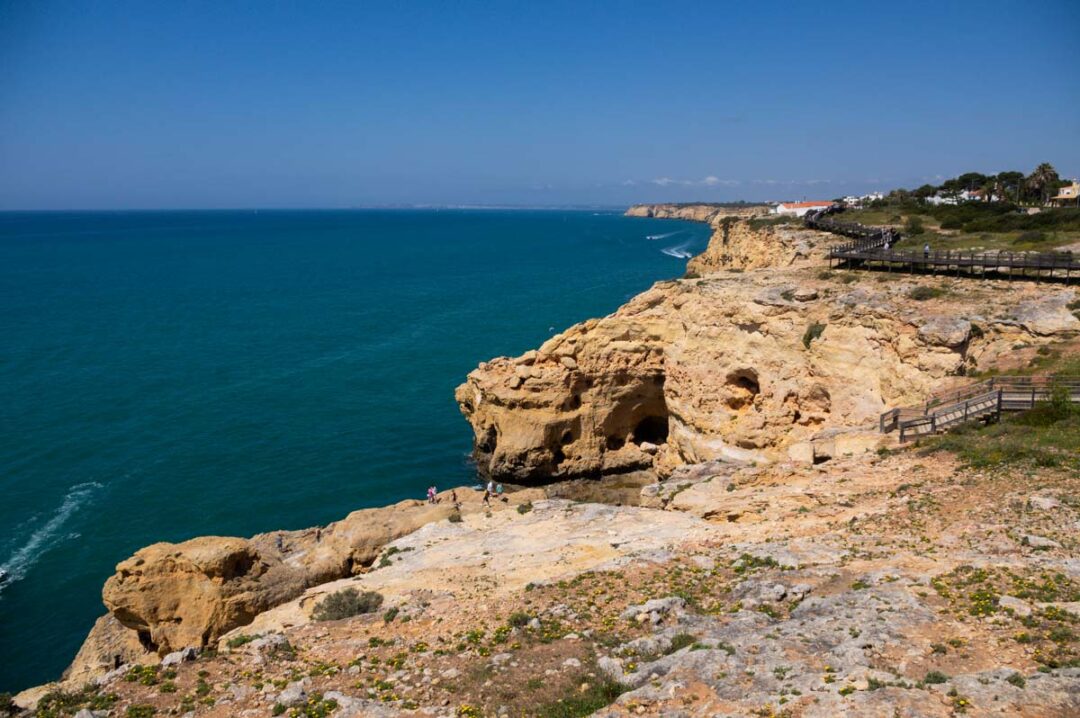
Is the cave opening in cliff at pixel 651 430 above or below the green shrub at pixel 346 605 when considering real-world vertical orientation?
below

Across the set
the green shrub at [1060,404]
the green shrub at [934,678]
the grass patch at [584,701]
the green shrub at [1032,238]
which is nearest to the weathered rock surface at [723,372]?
the green shrub at [1060,404]

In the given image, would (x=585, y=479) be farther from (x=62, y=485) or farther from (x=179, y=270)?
(x=179, y=270)

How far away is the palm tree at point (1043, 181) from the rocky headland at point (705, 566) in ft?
184

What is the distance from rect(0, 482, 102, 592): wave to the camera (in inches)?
1147

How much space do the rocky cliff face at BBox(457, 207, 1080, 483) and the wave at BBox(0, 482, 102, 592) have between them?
1958 centimetres

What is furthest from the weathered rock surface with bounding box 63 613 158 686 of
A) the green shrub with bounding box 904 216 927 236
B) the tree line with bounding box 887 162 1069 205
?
the tree line with bounding box 887 162 1069 205

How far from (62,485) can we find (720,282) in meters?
35.2

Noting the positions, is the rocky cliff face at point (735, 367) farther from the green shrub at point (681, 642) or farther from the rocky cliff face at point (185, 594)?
the rocky cliff face at point (185, 594)

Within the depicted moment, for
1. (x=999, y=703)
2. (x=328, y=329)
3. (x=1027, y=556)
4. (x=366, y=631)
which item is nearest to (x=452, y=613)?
(x=366, y=631)

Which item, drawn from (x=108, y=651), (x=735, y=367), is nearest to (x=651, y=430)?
(x=735, y=367)

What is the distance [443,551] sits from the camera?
74.7 ft

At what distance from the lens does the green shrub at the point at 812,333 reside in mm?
30875

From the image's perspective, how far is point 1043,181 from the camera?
7544 cm

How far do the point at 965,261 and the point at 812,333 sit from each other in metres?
9.14
